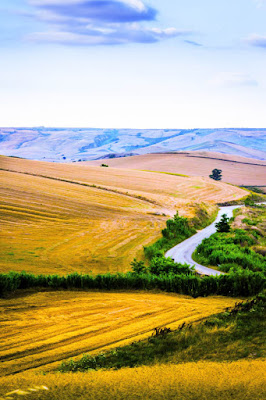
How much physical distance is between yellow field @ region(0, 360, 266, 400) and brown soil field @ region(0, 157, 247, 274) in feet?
Answer: 51.0

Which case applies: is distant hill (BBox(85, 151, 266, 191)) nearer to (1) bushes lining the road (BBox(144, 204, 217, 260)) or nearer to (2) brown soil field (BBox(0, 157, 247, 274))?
(2) brown soil field (BBox(0, 157, 247, 274))

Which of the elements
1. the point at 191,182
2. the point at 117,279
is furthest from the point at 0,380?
the point at 191,182

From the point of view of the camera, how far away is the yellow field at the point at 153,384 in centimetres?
922

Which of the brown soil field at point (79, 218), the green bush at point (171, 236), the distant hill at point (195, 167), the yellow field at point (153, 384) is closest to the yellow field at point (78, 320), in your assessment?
the yellow field at point (153, 384)

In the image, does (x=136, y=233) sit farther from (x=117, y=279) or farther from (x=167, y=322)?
(x=167, y=322)

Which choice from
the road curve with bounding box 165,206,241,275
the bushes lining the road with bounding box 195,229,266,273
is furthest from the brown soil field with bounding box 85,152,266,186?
the bushes lining the road with bounding box 195,229,266,273

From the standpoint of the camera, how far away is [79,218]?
44.4 metres

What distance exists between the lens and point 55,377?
10305 mm

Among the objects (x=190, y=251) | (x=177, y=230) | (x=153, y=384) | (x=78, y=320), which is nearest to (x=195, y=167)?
(x=177, y=230)

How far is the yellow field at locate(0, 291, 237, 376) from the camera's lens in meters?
12.2

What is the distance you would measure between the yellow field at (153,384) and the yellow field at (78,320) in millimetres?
1468

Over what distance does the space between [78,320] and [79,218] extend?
29.9m

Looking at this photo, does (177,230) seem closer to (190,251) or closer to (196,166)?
(190,251)

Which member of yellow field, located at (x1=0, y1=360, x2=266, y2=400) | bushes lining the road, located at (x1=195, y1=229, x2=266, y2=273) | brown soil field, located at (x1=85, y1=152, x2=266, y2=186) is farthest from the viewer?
brown soil field, located at (x1=85, y1=152, x2=266, y2=186)
